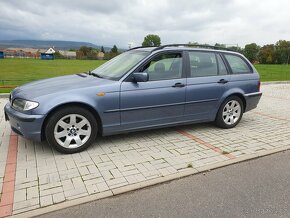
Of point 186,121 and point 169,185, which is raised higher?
point 186,121

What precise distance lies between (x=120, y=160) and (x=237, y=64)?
11.0 ft

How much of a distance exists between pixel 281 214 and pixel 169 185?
123 centimetres

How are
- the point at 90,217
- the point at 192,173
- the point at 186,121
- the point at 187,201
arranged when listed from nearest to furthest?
the point at 90,217, the point at 187,201, the point at 192,173, the point at 186,121

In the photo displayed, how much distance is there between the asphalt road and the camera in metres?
2.69

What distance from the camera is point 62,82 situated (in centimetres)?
435

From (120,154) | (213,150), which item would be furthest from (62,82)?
(213,150)

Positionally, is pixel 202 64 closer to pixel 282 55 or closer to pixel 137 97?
pixel 137 97

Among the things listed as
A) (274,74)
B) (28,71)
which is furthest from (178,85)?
(28,71)

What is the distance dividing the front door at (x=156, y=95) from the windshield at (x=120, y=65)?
202mm

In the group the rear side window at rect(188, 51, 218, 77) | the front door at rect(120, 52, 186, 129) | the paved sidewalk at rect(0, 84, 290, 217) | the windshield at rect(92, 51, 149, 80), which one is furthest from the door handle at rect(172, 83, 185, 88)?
the paved sidewalk at rect(0, 84, 290, 217)

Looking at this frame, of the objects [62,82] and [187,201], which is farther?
[62,82]

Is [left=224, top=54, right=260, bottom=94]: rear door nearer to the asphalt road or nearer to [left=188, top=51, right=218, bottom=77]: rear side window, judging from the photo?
[left=188, top=51, right=218, bottom=77]: rear side window

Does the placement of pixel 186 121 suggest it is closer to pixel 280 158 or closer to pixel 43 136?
pixel 280 158

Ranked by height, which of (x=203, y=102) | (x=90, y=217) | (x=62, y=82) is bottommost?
(x=90, y=217)
